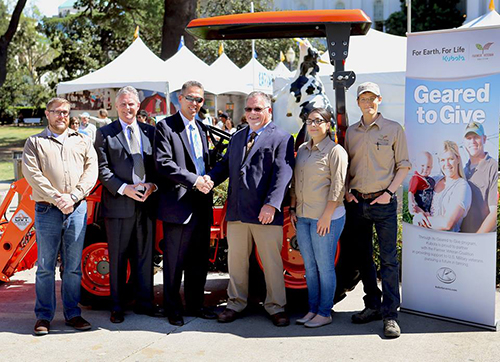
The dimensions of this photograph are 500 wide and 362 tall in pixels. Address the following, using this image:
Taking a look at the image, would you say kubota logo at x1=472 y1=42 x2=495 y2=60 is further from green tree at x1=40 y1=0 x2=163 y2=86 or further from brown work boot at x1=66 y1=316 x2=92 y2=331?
green tree at x1=40 y1=0 x2=163 y2=86

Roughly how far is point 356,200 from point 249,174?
87cm

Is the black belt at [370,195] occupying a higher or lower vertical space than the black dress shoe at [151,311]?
higher

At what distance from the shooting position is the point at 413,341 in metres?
4.54

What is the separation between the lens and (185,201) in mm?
4977

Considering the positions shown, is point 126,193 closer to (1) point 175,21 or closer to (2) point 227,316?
(2) point 227,316

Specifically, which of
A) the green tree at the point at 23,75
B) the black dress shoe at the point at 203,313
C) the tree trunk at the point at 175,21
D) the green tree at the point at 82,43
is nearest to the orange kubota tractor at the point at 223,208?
the black dress shoe at the point at 203,313

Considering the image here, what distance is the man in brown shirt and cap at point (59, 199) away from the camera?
4633 millimetres

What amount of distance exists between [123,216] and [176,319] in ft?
3.13

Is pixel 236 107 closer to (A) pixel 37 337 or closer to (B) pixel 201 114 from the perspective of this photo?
(B) pixel 201 114

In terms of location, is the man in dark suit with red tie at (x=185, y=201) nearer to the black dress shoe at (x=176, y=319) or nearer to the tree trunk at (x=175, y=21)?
the black dress shoe at (x=176, y=319)

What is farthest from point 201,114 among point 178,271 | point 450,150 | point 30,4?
point 30,4

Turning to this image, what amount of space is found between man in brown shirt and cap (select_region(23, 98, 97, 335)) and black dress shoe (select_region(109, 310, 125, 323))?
0.23 metres

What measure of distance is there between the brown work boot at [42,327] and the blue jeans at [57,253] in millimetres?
42

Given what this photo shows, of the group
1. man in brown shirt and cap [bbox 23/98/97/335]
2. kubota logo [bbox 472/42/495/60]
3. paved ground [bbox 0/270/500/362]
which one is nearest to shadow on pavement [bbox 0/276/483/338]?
paved ground [bbox 0/270/500/362]
